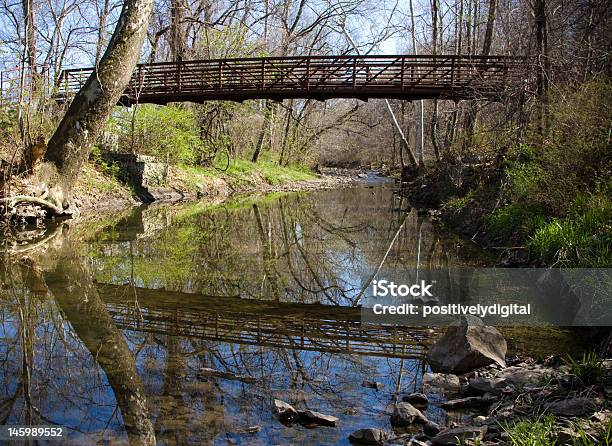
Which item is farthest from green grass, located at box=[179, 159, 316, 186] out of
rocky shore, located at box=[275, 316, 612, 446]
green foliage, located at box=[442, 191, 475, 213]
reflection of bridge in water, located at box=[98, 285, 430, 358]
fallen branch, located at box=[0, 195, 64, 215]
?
rocky shore, located at box=[275, 316, 612, 446]

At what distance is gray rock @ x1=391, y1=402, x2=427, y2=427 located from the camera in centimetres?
331

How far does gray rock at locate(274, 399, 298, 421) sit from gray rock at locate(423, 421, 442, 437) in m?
0.81

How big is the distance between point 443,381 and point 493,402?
0.48 meters

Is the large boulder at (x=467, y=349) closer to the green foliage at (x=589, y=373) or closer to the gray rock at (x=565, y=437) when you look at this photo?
the green foliage at (x=589, y=373)

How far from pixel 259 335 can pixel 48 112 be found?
1138 centimetres

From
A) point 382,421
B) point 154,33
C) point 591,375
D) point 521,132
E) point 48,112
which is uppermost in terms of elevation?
point 154,33

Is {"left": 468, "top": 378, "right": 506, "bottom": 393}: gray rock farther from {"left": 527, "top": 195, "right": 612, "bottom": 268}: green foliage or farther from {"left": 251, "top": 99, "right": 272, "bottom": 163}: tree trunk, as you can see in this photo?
{"left": 251, "top": 99, "right": 272, "bottom": 163}: tree trunk

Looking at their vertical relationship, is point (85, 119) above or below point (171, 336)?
above

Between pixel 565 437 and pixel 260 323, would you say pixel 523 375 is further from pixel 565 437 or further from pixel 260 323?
pixel 260 323

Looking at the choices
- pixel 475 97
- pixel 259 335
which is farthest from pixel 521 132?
pixel 259 335

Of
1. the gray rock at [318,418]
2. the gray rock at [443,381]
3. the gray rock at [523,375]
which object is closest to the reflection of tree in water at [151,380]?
the gray rock at [318,418]

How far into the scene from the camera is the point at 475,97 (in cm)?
1379

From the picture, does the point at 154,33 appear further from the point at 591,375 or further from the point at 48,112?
the point at 591,375

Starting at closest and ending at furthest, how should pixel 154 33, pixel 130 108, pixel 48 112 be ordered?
1. pixel 48 112
2. pixel 130 108
3. pixel 154 33
